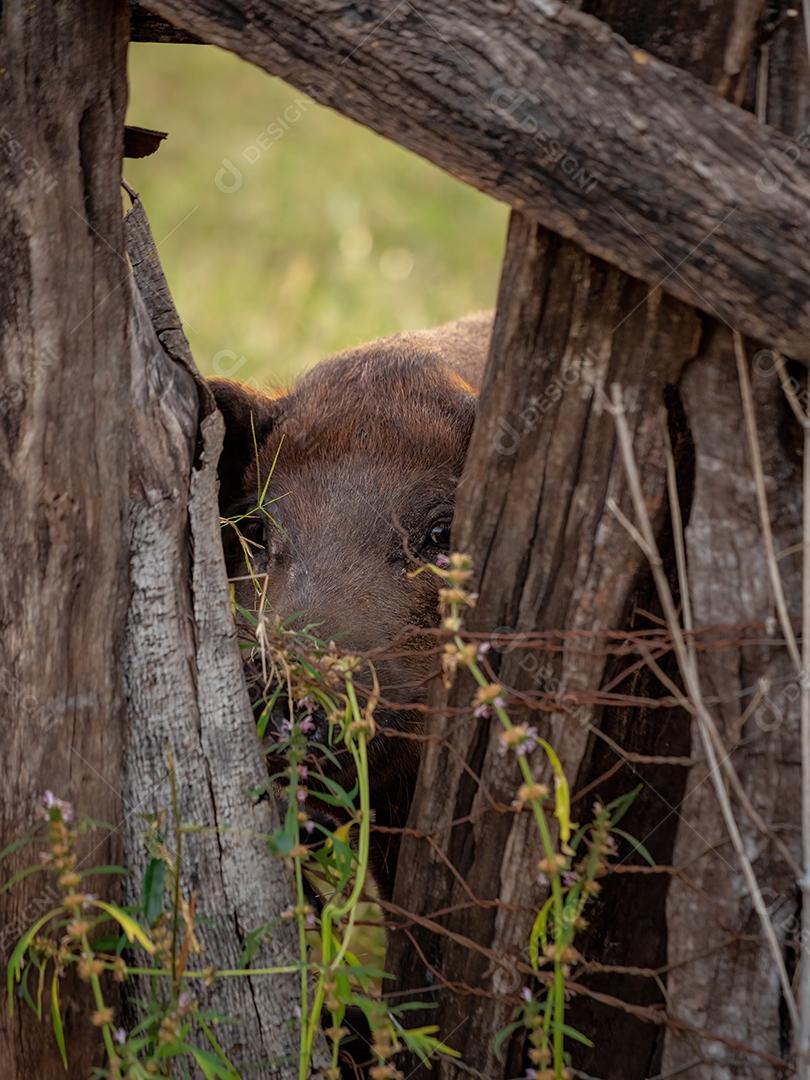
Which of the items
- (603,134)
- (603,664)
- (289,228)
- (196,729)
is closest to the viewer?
(603,134)

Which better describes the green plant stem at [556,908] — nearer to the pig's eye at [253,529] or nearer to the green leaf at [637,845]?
the green leaf at [637,845]

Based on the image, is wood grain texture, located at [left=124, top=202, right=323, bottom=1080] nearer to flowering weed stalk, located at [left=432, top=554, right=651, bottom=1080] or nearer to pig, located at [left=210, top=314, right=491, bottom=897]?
flowering weed stalk, located at [left=432, top=554, right=651, bottom=1080]

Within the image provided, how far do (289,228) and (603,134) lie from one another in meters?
8.54

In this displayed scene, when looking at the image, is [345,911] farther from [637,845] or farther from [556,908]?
[637,845]

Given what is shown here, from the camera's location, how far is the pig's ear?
402 cm

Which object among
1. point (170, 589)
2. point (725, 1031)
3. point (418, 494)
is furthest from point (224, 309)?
point (725, 1031)

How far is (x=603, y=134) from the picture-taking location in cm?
208

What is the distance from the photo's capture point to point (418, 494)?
3914 mm

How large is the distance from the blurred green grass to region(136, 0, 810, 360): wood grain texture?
4.81 meters

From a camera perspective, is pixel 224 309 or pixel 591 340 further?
pixel 224 309

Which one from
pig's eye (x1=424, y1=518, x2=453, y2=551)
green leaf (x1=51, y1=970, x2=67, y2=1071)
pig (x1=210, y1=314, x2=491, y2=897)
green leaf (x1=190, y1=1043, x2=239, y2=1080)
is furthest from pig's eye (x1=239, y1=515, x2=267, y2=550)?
green leaf (x1=190, y1=1043, x2=239, y2=1080)

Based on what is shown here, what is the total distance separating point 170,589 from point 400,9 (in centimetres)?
113

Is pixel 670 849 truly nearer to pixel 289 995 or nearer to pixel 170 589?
pixel 289 995

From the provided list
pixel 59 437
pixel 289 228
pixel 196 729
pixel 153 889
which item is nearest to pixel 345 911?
pixel 153 889
